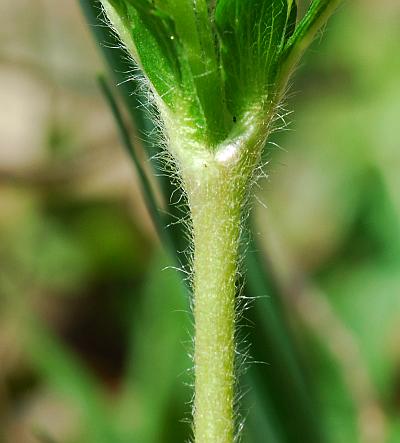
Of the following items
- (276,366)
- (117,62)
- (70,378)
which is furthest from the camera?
(70,378)

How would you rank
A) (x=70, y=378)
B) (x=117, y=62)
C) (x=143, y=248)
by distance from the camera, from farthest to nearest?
(x=143, y=248) < (x=70, y=378) < (x=117, y=62)

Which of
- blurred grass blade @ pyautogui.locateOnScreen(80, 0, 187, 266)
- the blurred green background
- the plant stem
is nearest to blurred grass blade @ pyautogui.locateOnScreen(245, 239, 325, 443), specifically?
blurred grass blade @ pyautogui.locateOnScreen(80, 0, 187, 266)

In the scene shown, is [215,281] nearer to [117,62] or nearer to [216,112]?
[216,112]

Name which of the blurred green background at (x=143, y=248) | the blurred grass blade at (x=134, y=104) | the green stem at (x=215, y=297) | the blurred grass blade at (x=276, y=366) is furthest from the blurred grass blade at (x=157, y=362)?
the green stem at (x=215, y=297)

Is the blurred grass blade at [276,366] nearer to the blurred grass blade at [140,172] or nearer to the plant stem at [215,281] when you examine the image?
the blurred grass blade at [140,172]

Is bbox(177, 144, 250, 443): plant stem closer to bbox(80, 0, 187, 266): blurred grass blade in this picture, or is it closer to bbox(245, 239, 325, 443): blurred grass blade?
bbox(80, 0, 187, 266): blurred grass blade

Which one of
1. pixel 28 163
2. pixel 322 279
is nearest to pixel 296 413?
pixel 322 279

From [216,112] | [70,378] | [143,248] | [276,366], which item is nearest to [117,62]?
[216,112]

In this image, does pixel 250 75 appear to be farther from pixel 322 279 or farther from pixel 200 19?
pixel 322 279
